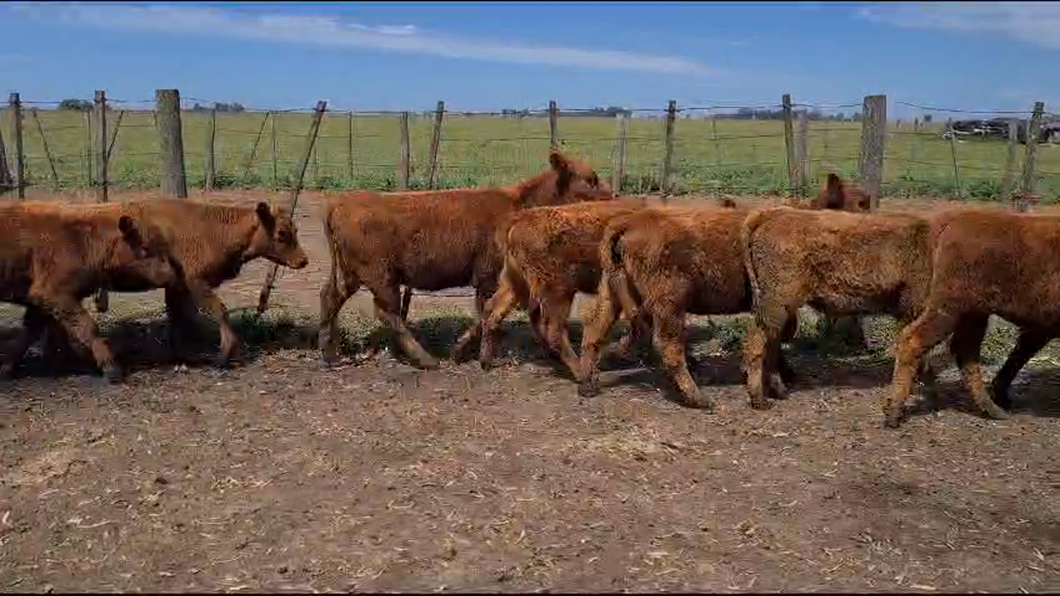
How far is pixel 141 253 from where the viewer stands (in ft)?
29.7

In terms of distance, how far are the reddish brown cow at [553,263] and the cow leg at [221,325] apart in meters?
2.32

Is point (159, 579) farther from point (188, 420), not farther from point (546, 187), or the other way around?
point (546, 187)

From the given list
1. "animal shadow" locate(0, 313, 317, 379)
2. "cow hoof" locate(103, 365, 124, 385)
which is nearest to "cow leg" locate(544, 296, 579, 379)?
"animal shadow" locate(0, 313, 317, 379)

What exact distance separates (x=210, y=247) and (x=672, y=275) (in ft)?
14.9

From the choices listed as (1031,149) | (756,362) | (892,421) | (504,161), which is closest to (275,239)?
(756,362)

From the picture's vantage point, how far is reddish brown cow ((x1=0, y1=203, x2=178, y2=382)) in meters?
8.46

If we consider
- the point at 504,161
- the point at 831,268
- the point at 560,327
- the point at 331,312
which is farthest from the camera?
the point at 504,161

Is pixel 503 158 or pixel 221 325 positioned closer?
pixel 221 325

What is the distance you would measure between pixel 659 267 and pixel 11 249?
5472 millimetres

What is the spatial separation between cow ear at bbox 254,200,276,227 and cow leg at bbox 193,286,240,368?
897 mm

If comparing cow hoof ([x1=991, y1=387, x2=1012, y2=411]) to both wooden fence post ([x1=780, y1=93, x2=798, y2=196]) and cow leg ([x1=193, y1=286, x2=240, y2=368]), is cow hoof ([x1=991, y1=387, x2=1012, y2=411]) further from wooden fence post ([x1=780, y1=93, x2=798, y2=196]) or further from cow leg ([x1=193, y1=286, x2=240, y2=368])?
cow leg ([x1=193, y1=286, x2=240, y2=368])

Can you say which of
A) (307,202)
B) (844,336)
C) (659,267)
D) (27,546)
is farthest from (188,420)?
(307,202)

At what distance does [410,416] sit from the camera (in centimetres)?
756

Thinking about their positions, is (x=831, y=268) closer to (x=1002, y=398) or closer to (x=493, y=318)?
(x=1002, y=398)
